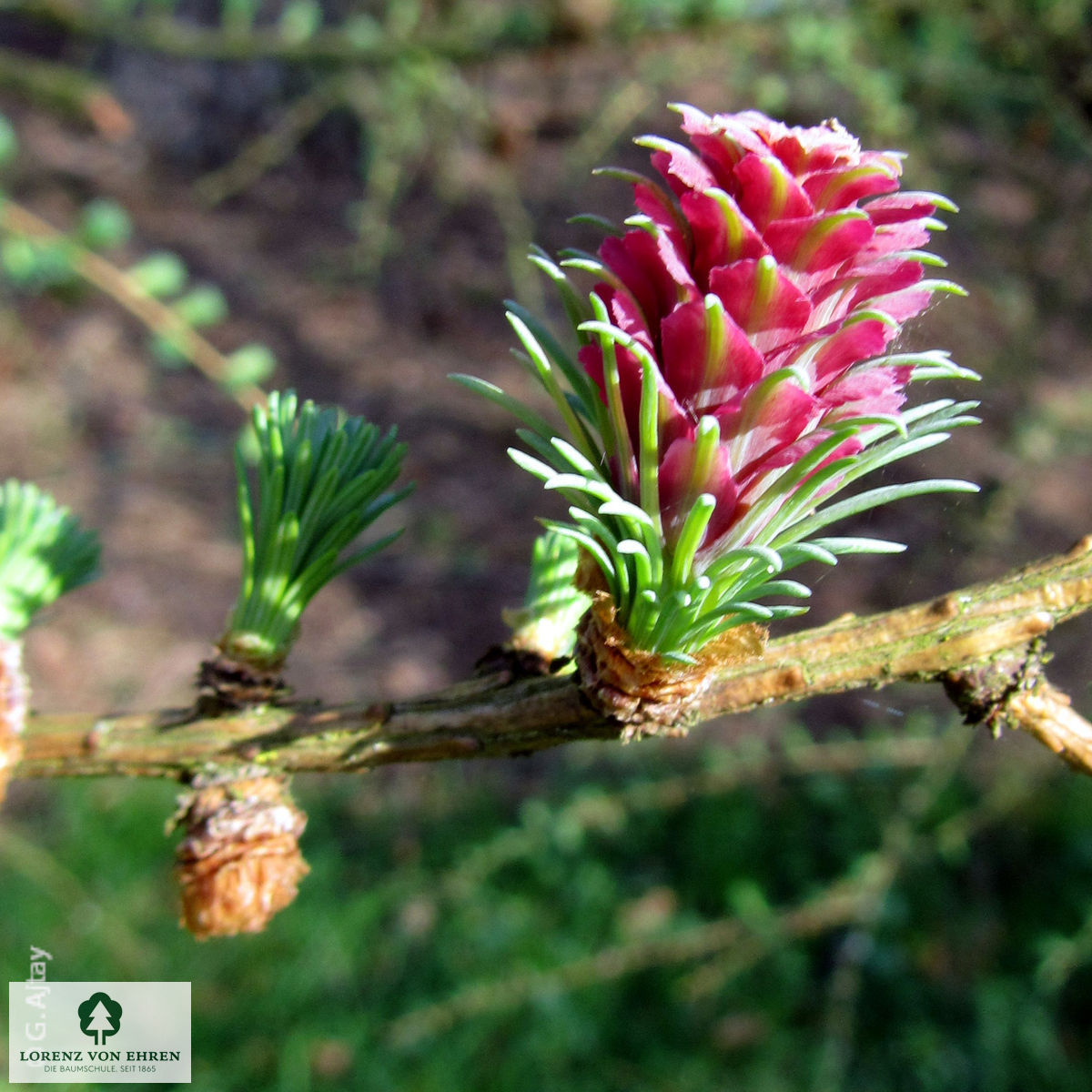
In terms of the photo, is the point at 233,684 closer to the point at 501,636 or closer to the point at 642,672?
the point at 642,672

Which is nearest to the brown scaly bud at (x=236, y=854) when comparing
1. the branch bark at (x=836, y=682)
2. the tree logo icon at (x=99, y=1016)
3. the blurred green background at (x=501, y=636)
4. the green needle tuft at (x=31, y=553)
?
the branch bark at (x=836, y=682)

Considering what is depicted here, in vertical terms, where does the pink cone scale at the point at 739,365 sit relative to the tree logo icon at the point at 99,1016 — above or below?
above

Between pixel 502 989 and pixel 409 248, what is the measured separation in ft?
6.97

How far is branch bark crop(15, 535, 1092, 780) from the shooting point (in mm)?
390

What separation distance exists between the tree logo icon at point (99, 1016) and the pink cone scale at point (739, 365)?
82 cm

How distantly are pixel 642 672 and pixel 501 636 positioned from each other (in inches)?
65.3

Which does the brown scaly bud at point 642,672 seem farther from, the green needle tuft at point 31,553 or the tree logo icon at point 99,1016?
the tree logo icon at point 99,1016

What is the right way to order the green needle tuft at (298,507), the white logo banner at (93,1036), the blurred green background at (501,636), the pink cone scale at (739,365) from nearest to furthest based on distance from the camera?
the pink cone scale at (739,365) → the green needle tuft at (298,507) → the white logo banner at (93,1036) → the blurred green background at (501,636)

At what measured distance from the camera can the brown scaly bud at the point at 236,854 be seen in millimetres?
438

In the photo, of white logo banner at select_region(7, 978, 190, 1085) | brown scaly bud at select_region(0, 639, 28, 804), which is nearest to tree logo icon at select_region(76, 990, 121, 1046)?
white logo banner at select_region(7, 978, 190, 1085)

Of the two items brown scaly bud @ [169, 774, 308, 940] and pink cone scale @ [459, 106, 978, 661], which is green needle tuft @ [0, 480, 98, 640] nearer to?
brown scaly bud @ [169, 774, 308, 940]

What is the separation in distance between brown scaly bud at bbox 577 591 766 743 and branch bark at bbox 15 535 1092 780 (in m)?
0.02

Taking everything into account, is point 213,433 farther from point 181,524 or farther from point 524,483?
point 524,483

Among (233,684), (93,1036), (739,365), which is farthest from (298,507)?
(93,1036)
